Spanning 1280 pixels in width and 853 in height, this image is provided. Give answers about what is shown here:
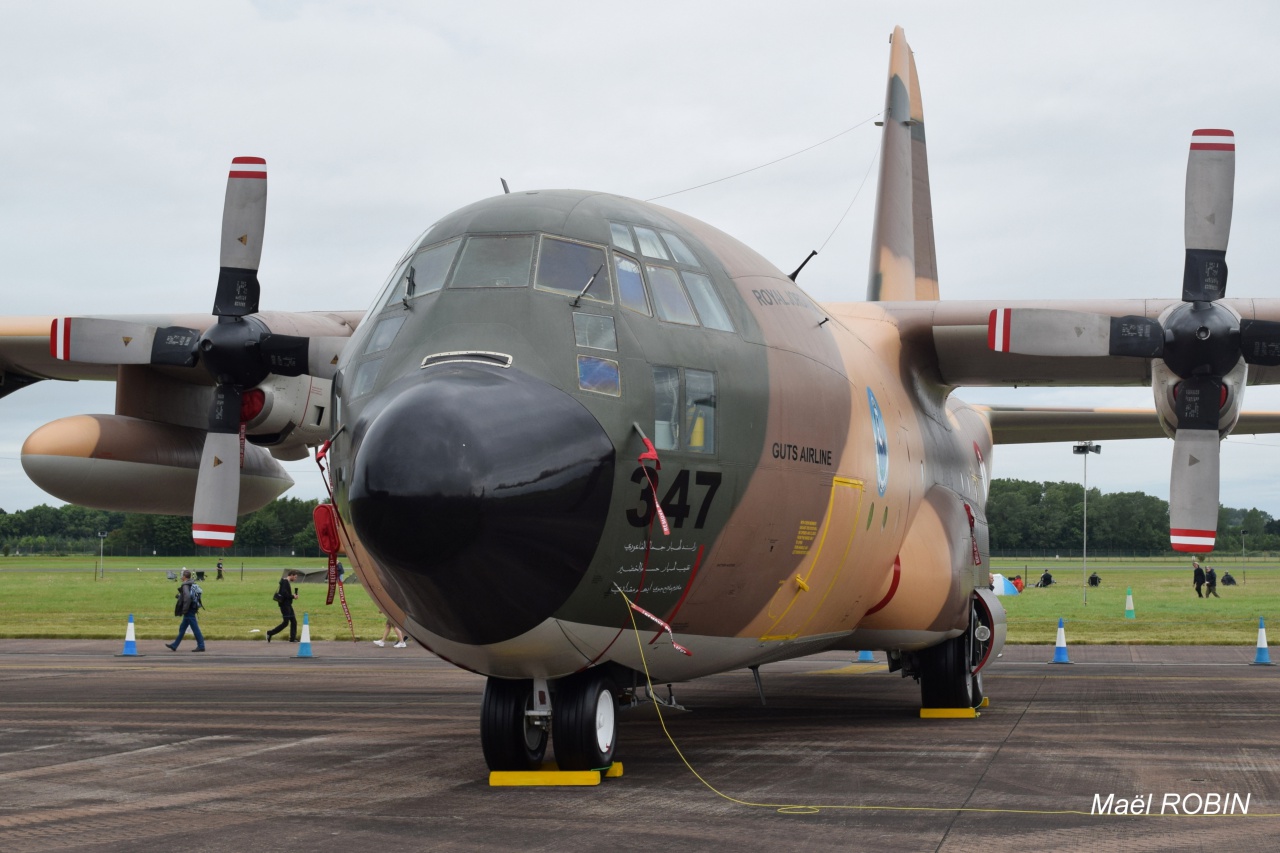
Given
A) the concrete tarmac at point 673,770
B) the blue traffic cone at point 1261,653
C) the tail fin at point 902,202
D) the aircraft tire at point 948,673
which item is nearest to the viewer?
the concrete tarmac at point 673,770

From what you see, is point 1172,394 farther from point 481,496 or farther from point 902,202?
point 481,496

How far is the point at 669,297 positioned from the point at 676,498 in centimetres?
151

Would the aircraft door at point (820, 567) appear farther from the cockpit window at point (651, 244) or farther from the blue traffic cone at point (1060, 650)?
the blue traffic cone at point (1060, 650)

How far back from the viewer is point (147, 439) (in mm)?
16156

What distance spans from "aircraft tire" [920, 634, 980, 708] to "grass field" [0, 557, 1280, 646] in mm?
16169

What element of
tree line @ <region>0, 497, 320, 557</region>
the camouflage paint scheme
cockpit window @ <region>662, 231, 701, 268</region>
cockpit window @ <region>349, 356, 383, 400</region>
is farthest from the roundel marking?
tree line @ <region>0, 497, 320, 557</region>

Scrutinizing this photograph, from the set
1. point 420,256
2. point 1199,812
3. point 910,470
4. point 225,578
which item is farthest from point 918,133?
point 225,578

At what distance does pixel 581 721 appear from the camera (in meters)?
8.84

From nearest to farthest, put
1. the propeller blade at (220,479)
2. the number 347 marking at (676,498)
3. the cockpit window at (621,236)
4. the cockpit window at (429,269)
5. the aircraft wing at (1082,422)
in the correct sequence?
1. the number 347 marking at (676,498)
2. the cockpit window at (429,269)
3. the cockpit window at (621,236)
4. the propeller blade at (220,479)
5. the aircraft wing at (1082,422)

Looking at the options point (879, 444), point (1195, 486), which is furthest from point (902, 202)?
point (879, 444)

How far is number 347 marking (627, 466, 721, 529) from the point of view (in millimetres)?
8258

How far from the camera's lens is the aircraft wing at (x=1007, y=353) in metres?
13.3

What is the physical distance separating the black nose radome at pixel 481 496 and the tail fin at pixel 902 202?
1106 cm

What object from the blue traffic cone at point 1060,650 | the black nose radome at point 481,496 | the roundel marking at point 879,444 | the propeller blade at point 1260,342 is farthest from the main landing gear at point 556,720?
the blue traffic cone at point 1060,650
